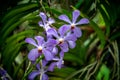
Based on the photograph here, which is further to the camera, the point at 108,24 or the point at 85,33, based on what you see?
the point at 85,33

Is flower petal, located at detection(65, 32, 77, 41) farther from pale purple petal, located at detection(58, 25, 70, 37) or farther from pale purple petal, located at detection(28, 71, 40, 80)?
pale purple petal, located at detection(28, 71, 40, 80)

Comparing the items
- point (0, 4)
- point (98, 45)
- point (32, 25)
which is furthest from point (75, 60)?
point (0, 4)

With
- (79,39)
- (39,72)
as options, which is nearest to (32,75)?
(39,72)

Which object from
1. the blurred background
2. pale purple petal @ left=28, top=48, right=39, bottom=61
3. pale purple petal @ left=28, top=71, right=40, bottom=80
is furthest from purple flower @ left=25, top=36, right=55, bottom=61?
the blurred background

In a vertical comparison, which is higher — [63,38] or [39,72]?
[63,38]

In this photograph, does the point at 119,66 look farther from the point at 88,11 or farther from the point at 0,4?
the point at 0,4

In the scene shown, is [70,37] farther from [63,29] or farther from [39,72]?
[39,72]

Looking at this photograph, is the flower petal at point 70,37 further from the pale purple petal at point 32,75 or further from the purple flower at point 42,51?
the pale purple petal at point 32,75

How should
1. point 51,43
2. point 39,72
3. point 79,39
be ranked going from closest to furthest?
point 51,43 → point 39,72 → point 79,39
